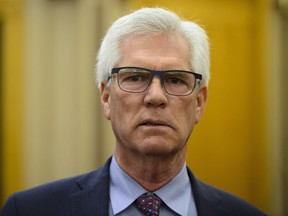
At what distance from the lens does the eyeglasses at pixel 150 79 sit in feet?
5.98

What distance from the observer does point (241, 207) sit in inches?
81.0

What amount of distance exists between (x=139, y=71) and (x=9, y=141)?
2.31 meters

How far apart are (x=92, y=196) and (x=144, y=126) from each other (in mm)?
318

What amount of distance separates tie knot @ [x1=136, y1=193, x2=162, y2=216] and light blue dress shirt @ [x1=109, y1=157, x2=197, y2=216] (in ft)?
0.05

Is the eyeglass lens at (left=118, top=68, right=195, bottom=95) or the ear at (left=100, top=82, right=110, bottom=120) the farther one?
the ear at (left=100, top=82, right=110, bottom=120)

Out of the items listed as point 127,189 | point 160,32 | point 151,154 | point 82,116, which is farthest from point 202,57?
point 82,116

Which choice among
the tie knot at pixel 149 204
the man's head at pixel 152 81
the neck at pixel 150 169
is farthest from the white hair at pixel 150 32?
the tie knot at pixel 149 204

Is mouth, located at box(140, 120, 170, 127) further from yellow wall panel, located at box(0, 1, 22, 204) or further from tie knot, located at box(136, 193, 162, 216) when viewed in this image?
yellow wall panel, located at box(0, 1, 22, 204)

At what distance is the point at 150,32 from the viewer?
1875mm

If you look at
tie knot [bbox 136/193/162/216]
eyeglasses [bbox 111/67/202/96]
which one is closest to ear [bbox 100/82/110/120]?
eyeglasses [bbox 111/67/202/96]

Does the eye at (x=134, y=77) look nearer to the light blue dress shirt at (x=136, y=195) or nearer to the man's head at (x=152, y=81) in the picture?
the man's head at (x=152, y=81)

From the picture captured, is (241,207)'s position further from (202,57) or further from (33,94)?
(33,94)

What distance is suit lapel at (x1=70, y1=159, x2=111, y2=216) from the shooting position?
1.82 metres

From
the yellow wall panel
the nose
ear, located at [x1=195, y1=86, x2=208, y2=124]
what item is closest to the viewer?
the nose
